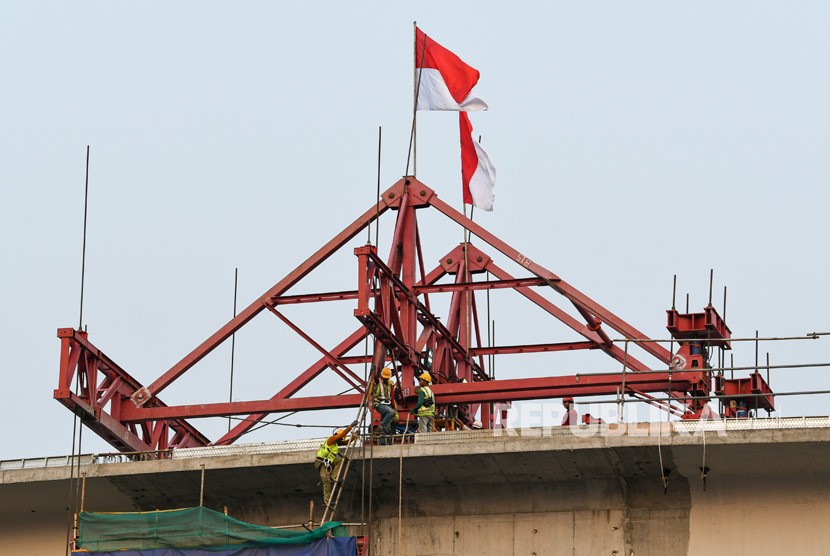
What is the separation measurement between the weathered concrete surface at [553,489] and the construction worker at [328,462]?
0.36 m

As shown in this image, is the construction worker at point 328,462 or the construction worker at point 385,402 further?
the construction worker at point 385,402

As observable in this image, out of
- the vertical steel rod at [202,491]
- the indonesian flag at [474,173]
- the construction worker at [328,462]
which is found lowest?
the vertical steel rod at [202,491]

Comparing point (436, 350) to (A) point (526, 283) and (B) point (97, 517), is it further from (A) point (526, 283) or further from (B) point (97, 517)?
(B) point (97, 517)

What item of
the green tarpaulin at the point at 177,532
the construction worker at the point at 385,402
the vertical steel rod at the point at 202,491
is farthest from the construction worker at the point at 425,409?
the vertical steel rod at the point at 202,491

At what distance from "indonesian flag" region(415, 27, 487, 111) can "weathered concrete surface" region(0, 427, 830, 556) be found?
12.0m

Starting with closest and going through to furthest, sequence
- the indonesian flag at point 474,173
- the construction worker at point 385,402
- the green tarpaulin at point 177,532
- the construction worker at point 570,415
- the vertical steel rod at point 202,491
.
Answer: the green tarpaulin at point 177,532, the vertical steel rod at point 202,491, the construction worker at point 385,402, the construction worker at point 570,415, the indonesian flag at point 474,173

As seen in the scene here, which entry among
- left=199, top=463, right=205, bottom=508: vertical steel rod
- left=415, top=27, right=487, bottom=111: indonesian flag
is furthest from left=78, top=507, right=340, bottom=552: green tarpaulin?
left=415, top=27, right=487, bottom=111: indonesian flag

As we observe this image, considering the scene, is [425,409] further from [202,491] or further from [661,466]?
[661,466]

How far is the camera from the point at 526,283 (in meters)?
35.5

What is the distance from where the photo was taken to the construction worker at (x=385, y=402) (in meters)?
30.2

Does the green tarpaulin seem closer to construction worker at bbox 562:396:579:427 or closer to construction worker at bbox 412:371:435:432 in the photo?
construction worker at bbox 412:371:435:432

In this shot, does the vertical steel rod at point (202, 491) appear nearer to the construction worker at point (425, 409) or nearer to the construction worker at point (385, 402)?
the construction worker at point (385, 402)

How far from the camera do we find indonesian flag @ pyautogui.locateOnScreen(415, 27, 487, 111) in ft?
127

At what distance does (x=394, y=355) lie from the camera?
3372 cm
